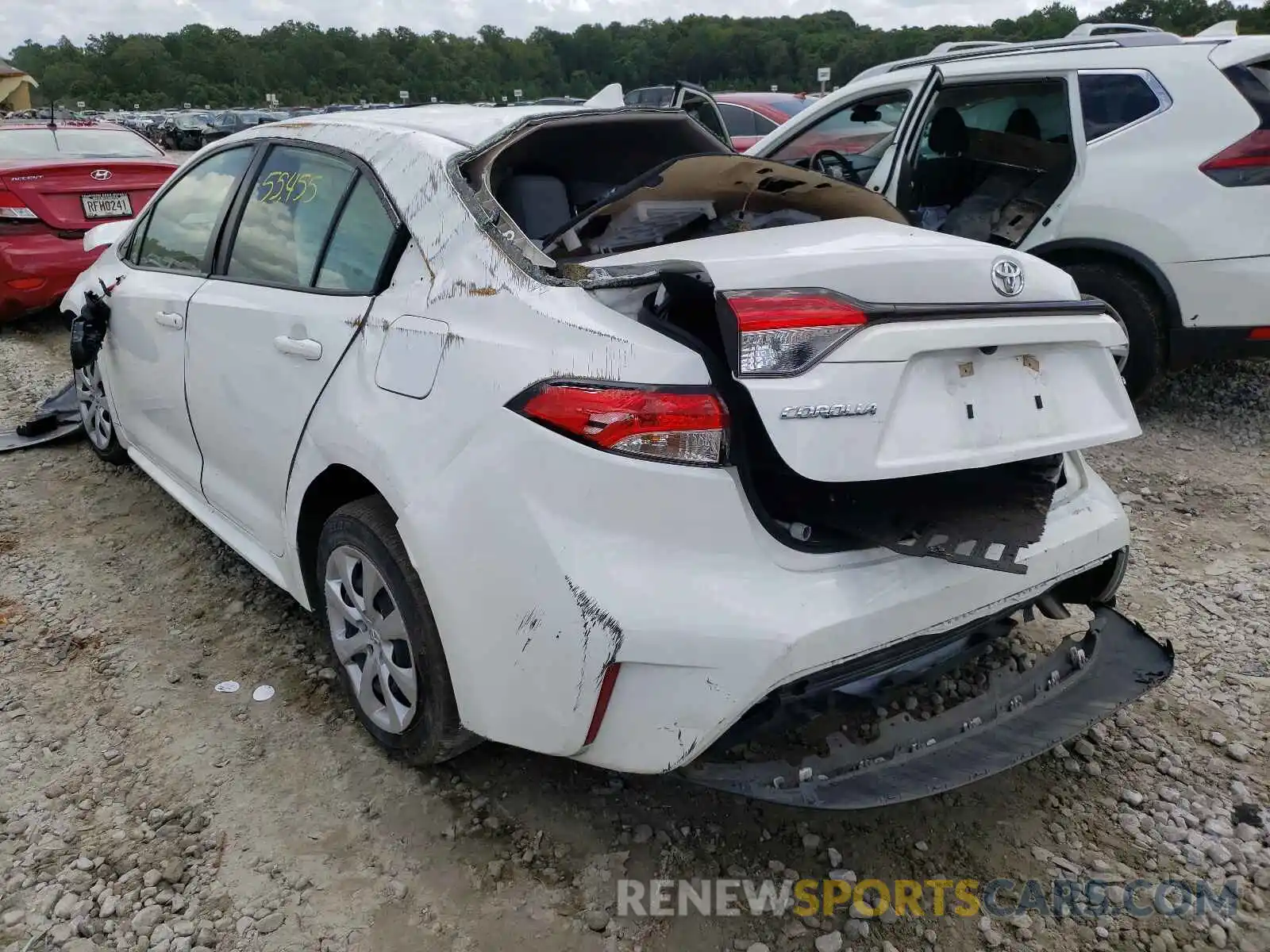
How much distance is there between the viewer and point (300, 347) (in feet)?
7.75

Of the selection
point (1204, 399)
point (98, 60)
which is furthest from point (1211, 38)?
point (98, 60)

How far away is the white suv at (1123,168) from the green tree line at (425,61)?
4146 cm

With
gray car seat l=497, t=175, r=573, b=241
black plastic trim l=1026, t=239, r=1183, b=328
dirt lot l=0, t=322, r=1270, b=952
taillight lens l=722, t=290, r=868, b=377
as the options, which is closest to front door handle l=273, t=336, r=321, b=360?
gray car seat l=497, t=175, r=573, b=241

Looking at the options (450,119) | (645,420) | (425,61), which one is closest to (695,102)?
(450,119)

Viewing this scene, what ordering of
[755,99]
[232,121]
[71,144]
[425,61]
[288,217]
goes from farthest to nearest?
1. [425,61]
2. [232,121]
3. [755,99]
4. [71,144]
5. [288,217]

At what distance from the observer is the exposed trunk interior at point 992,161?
473 cm

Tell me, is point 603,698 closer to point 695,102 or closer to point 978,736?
point 978,736

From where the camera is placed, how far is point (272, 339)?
2.48 m

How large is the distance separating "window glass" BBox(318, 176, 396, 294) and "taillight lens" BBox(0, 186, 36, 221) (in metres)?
5.04

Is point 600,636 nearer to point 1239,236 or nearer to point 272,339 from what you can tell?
point 272,339

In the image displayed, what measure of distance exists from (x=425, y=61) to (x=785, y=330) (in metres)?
99.1

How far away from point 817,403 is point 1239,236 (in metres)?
3.58

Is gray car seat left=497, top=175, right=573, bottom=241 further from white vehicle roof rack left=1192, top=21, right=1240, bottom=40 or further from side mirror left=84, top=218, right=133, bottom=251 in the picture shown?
white vehicle roof rack left=1192, top=21, right=1240, bottom=40

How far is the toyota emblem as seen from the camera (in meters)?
1.92
